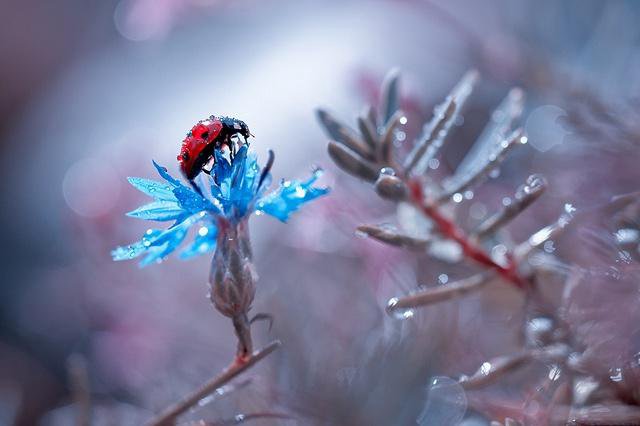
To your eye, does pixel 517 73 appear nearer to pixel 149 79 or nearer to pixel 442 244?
pixel 442 244

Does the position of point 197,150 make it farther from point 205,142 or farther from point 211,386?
point 211,386

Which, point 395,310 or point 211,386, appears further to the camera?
point 395,310

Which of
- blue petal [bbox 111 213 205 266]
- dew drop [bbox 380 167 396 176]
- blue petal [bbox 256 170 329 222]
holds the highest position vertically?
blue petal [bbox 111 213 205 266]

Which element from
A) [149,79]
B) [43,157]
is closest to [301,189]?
[149,79]

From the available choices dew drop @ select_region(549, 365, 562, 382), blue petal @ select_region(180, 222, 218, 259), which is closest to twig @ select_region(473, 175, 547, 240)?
dew drop @ select_region(549, 365, 562, 382)

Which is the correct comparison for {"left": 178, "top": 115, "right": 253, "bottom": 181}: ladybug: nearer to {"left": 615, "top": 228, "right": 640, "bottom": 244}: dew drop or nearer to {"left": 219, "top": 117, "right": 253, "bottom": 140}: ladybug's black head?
{"left": 219, "top": 117, "right": 253, "bottom": 140}: ladybug's black head

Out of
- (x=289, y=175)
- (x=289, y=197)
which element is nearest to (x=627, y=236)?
(x=289, y=197)
